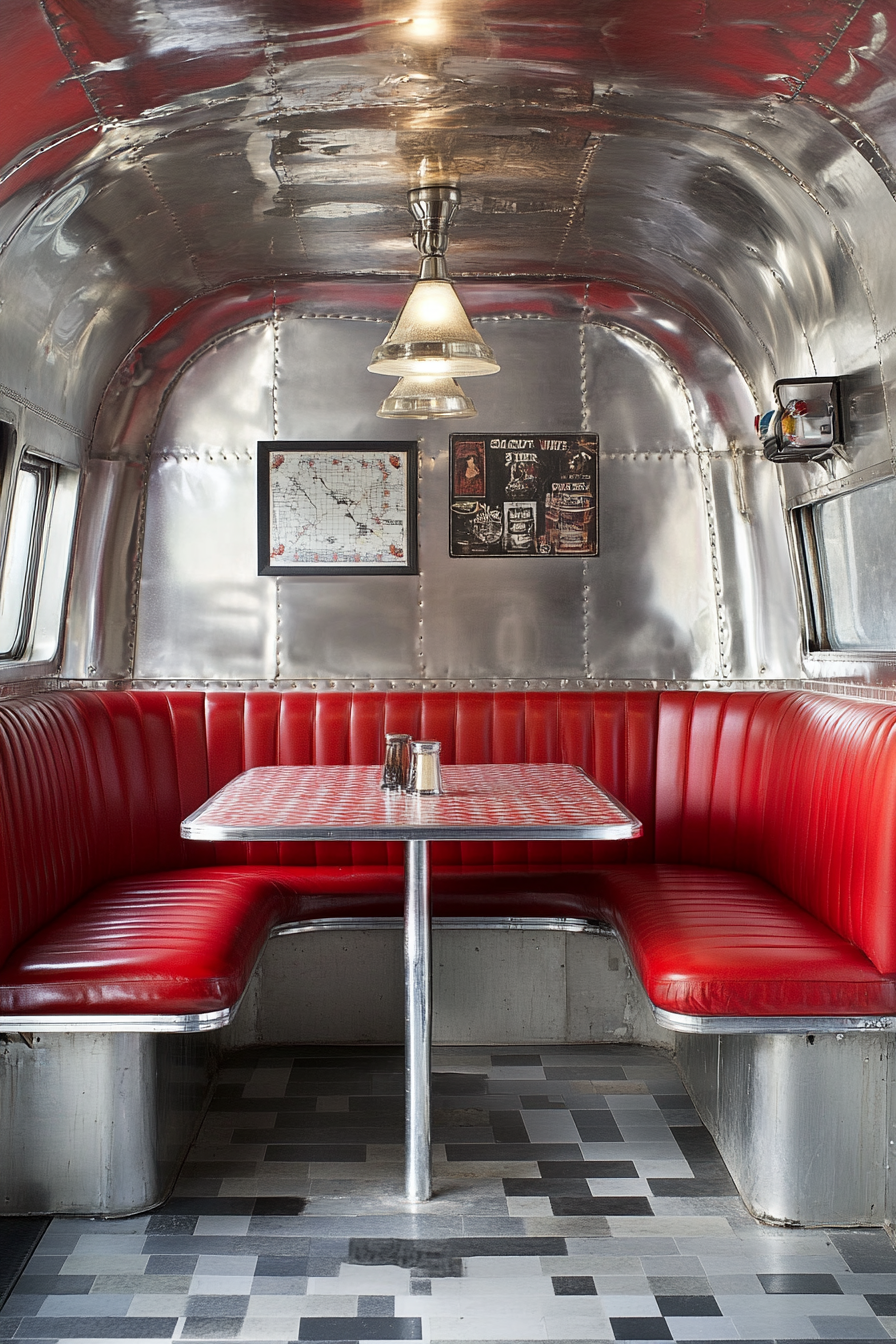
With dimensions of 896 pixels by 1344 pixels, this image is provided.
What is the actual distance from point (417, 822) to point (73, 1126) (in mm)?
1348

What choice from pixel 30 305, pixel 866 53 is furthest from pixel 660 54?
pixel 30 305

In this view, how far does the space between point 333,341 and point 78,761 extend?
7.00 feet

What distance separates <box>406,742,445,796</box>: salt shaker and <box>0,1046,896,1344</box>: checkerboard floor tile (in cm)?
116

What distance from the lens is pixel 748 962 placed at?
11.1 ft

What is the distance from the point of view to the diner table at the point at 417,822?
3182 millimetres

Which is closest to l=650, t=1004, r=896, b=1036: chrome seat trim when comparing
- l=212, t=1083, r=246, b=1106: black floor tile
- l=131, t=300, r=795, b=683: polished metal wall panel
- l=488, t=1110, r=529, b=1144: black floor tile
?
l=488, t=1110, r=529, b=1144: black floor tile

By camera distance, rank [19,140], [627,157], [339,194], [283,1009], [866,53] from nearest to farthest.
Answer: [866,53], [19,140], [627,157], [339,194], [283,1009]

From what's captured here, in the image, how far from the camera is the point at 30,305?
412 cm

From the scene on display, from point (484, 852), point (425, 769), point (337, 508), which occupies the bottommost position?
point (484, 852)

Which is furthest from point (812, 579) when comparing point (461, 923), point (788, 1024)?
point (788, 1024)

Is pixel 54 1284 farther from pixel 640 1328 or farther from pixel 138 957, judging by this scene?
pixel 640 1328

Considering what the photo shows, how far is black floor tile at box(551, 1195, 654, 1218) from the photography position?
3436 millimetres

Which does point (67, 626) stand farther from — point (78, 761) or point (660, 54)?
point (660, 54)

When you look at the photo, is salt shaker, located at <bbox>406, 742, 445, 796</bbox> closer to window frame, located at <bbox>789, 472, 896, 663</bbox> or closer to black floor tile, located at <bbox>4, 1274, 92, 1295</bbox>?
black floor tile, located at <bbox>4, 1274, 92, 1295</bbox>
